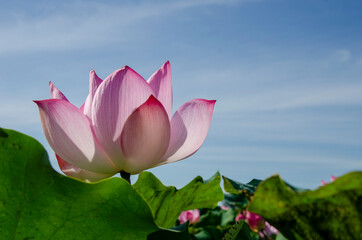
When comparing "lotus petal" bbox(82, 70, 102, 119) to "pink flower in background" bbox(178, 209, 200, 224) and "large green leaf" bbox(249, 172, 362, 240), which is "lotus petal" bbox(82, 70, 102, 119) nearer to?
"large green leaf" bbox(249, 172, 362, 240)

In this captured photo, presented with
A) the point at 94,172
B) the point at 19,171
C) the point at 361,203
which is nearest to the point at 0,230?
the point at 19,171

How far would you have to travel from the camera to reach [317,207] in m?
0.41

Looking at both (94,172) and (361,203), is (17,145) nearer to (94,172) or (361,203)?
(94,172)

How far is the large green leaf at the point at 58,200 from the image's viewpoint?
0.52 m

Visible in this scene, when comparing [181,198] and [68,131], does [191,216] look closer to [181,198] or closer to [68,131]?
[181,198]

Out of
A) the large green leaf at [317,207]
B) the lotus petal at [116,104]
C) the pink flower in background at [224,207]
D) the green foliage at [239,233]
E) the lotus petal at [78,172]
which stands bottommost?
the pink flower in background at [224,207]

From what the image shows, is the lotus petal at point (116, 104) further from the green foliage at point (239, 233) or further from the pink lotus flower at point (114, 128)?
the green foliage at point (239, 233)

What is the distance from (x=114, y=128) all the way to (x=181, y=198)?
0.18 m

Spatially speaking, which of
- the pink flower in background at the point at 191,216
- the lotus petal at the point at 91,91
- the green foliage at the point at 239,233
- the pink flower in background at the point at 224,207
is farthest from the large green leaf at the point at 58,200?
the pink flower in background at the point at 224,207

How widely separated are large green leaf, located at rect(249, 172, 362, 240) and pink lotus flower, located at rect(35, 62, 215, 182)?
0.32 metres

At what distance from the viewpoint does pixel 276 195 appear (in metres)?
0.41

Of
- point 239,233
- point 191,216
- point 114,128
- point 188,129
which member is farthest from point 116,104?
point 191,216

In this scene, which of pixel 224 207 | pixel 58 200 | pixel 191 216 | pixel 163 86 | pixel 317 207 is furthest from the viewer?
pixel 224 207

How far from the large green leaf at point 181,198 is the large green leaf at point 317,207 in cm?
29
